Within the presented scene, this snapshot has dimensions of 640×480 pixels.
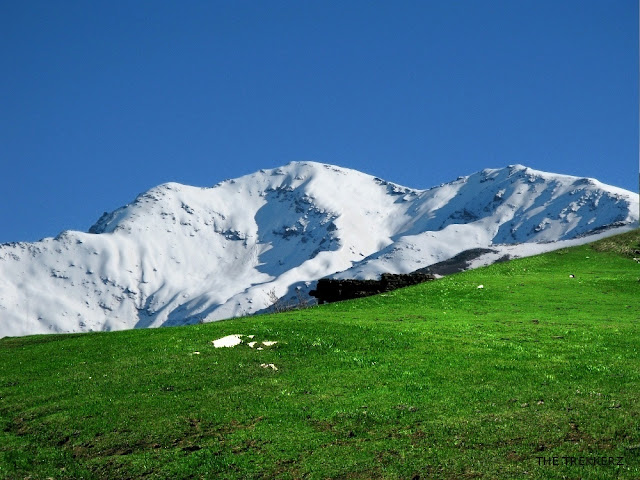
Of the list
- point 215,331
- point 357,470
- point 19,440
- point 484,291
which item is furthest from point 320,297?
point 357,470

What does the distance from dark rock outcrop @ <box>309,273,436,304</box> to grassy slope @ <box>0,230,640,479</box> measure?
24850 millimetres

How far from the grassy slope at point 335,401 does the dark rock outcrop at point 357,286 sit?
24.8 m

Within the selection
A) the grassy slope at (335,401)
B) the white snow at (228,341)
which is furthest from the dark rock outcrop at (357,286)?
the white snow at (228,341)

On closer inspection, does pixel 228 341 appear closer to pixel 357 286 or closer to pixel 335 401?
pixel 335 401

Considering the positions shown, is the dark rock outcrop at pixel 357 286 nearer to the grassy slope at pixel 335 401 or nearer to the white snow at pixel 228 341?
the grassy slope at pixel 335 401

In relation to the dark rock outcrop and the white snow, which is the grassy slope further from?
the dark rock outcrop

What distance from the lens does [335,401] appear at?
27906mm

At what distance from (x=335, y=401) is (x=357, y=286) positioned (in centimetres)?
4480

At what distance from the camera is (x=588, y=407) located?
24.8m

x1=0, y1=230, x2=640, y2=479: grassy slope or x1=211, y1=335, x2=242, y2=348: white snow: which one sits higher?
x1=211, y1=335, x2=242, y2=348: white snow

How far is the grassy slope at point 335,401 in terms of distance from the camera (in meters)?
22.4

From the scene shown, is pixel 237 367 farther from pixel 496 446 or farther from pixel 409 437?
pixel 496 446

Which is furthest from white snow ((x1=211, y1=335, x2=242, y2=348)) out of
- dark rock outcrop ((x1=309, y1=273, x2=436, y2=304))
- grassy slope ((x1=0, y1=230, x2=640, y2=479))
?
dark rock outcrop ((x1=309, y1=273, x2=436, y2=304))

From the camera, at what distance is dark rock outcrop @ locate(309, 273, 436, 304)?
72.2 metres
